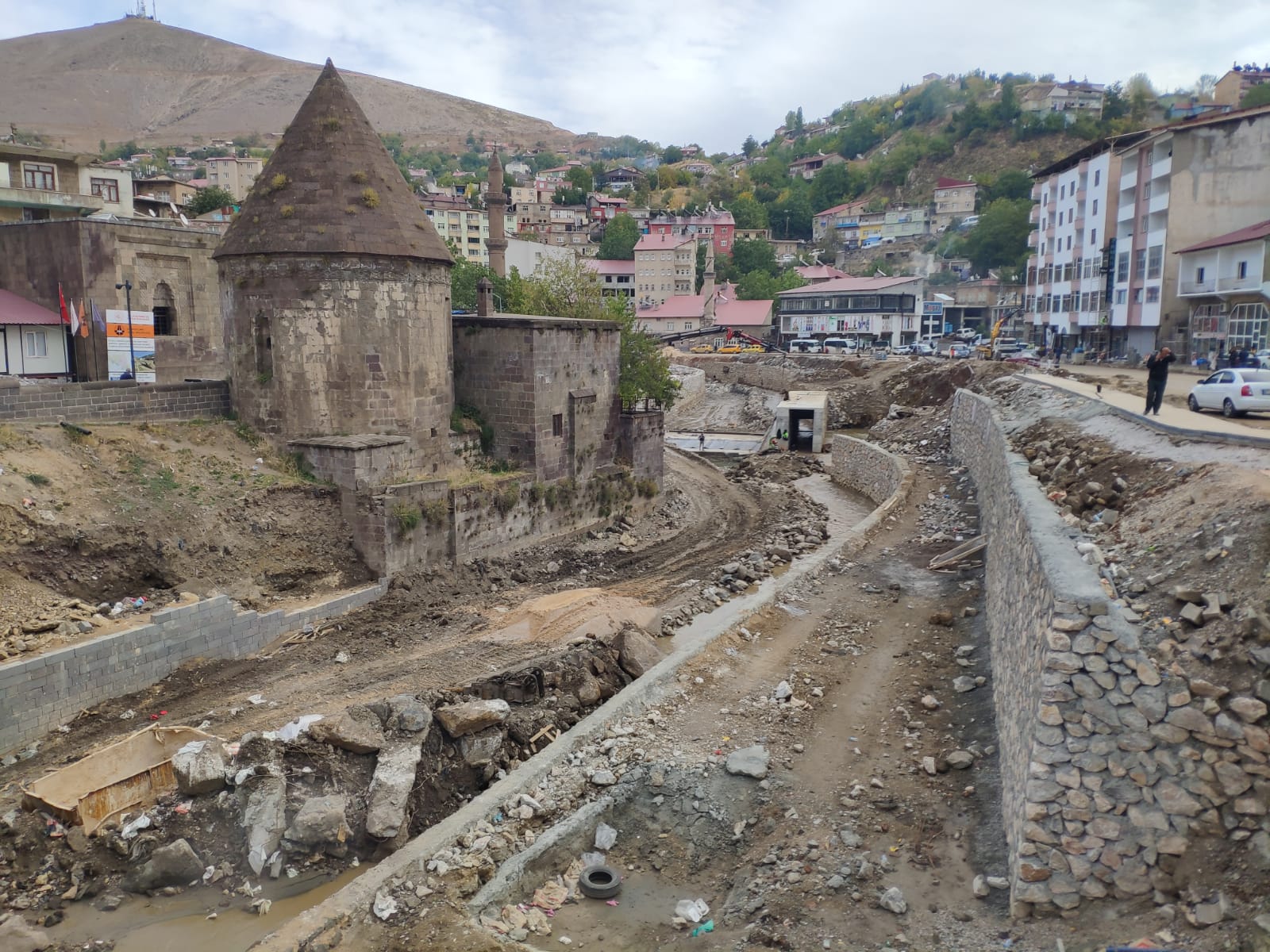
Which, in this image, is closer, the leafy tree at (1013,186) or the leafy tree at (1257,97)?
the leafy tree at (1257,97)

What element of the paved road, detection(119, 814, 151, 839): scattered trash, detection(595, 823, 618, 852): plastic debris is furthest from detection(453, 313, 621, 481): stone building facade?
detection(595, 823, 618, 852): plastic debris

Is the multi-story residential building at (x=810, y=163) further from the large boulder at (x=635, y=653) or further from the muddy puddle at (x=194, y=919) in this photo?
the muddy puddle at (x=194, y=919)

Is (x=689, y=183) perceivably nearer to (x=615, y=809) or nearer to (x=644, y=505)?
(x=644, y=505)

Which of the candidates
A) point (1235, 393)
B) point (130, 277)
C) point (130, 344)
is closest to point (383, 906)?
point (1235, 393)

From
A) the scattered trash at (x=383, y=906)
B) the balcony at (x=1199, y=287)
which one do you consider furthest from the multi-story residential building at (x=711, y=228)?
the scattered trash at (x=383, y=906)

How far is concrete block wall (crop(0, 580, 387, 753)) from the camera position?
11844 millimetres

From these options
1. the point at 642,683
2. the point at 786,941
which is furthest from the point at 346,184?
the point at 786,941

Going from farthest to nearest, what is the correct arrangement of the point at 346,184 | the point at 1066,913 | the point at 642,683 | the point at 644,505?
1. the point at 644,505
2. the point at 346,184
3. the point at 642,683
4. the point at 1066,913

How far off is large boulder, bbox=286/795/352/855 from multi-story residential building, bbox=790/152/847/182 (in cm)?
14574

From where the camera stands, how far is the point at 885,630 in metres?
13.9

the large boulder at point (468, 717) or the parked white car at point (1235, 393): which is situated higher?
the parked white car at point (1235, 393)

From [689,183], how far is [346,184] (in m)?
132

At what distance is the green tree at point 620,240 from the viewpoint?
9638 centimetres

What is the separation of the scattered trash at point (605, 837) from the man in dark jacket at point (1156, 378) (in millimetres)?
12037
